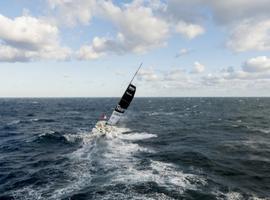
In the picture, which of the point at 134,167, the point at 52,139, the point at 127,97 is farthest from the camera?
the point at 52,139

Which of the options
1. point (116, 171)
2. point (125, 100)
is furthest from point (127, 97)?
point (116, 171)

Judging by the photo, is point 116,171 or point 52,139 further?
point 52,139

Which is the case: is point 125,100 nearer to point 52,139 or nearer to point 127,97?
point 127,97

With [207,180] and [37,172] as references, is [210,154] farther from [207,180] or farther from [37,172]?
[37,172]

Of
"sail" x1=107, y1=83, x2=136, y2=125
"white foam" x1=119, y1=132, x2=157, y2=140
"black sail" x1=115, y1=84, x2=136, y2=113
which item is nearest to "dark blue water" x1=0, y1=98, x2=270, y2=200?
"white foam" x1=119, y1=132, x2=157, y2=140

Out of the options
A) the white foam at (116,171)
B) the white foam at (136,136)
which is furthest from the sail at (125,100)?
the white foam at (136,136)

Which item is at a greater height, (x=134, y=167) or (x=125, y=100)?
(x=125, y=100)

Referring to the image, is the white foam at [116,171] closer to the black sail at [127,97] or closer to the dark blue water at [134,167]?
the dark blue water at [134,167]

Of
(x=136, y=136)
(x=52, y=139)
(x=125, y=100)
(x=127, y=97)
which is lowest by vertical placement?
(x=52, y=139)

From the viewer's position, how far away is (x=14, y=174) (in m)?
32.1

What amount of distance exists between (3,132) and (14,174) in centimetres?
3435

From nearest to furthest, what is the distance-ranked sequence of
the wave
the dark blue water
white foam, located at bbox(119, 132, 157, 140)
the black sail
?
the dark blue water < the black sail < the wave < white foam, located at bbox(119, 132, 157, 140)

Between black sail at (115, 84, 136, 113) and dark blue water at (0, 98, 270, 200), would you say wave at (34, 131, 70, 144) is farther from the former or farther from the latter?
black sail at (115, 84, 136, 113)

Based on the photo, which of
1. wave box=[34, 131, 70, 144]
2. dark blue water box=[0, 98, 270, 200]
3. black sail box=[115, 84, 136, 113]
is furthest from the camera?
wave box=[34, 131, 70, 144]
